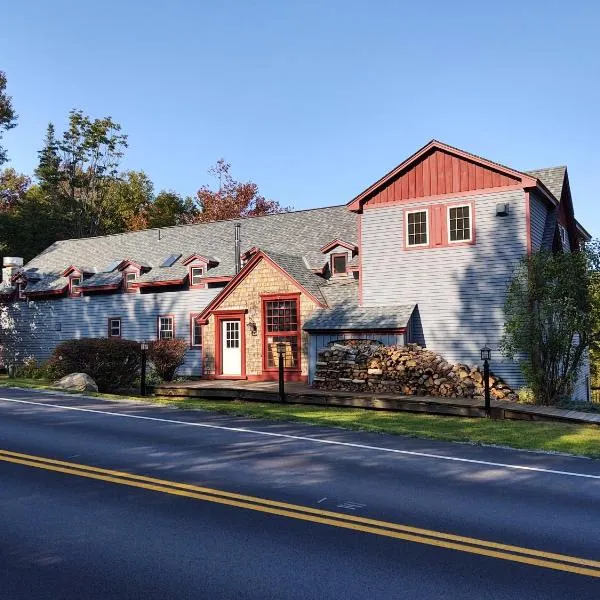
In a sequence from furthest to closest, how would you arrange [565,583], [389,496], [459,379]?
[459,379]
[389,496]
[565,583]

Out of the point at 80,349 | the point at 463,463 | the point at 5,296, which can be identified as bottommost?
the point at 463,463

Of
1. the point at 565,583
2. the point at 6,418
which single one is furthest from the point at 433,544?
the point at 6,418

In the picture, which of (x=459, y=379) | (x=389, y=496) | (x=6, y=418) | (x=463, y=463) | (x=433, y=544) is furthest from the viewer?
(x=459, y=379)

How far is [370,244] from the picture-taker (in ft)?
75.7

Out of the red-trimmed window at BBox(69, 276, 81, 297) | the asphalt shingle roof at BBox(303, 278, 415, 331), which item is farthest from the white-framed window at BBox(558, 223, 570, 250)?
the red-trimmed window at BBox(69, 276, 81, 297)

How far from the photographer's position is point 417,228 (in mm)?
22172

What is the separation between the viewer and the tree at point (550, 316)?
17.9 meters

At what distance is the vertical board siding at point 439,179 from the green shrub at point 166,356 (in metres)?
10.7

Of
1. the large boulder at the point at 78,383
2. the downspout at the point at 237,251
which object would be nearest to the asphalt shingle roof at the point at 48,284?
the downspout at the point at 237,251

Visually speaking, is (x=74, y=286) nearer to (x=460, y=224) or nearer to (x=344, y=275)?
(x=344, y=275)

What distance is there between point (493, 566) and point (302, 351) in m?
18.9

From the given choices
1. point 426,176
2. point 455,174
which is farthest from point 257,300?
point 455,174

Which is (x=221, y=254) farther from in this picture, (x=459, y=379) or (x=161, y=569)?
(x=161, y=569)

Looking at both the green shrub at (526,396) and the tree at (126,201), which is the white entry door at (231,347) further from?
the tree at (126,201)
